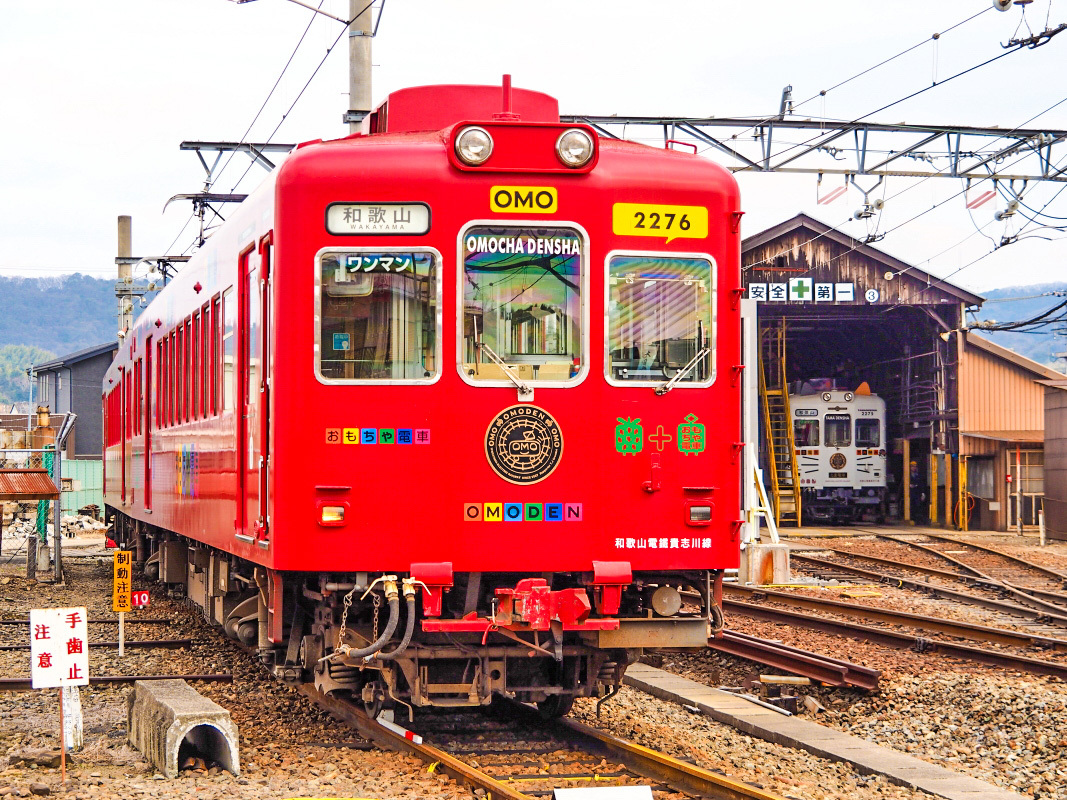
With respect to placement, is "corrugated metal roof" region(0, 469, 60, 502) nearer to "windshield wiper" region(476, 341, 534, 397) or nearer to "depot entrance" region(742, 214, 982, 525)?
"windshield wiper" region(476, 341, 534, 397)

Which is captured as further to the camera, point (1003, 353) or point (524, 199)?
point (1003, 353)

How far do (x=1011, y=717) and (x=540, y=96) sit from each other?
5218 millimetres

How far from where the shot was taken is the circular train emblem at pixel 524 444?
6.98 metres

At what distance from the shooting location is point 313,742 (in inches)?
306

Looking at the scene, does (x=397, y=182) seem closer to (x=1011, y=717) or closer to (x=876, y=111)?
(x=1011, y=717)

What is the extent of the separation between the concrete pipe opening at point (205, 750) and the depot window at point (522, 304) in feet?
7.61

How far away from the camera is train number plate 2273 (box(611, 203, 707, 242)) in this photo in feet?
23.5

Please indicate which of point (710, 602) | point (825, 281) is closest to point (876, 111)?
point (825, 281)

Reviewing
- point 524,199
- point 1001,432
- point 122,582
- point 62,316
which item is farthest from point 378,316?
point 62,316

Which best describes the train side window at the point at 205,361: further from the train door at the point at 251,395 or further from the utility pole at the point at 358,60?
the utility pole at the point at 358,60

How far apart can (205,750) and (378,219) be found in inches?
118

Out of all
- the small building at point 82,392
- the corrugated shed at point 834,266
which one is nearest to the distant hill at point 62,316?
the small building at point 82,392

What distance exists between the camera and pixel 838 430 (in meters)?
34.9

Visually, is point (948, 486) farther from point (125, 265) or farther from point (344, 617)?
point (344, 617)
